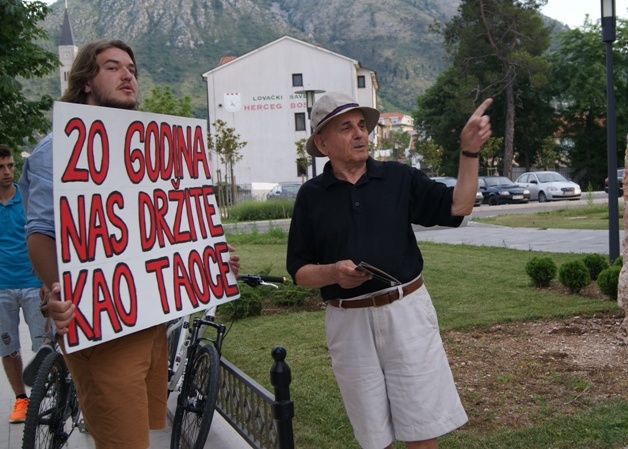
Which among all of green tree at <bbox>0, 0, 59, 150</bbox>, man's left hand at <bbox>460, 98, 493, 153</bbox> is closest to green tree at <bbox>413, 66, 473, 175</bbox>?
green tree at <bbox>0, 0, 59, 150</bbox>

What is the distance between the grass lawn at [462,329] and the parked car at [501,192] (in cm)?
2446

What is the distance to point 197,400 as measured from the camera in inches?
192

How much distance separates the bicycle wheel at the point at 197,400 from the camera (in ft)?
15.4

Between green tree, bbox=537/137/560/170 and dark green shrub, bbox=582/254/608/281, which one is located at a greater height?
green tree, bbox=537/137/560/170

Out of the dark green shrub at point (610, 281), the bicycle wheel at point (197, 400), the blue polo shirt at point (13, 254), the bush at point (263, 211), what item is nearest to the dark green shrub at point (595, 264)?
the dark green shrub at point (610, 281)

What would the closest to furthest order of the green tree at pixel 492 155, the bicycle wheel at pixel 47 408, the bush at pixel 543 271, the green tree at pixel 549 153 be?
the bicycle wheel at pixel 47 408, the bush at pixel 543 271, the green tree at pixel 492 155, the green tree at pixel 549 153

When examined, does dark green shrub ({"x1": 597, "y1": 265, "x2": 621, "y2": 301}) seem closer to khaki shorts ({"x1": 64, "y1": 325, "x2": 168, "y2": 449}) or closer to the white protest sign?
the white protest sign

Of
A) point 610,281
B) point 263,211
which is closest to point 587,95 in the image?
point 263,211

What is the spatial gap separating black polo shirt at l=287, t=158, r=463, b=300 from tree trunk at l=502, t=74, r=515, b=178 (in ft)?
169

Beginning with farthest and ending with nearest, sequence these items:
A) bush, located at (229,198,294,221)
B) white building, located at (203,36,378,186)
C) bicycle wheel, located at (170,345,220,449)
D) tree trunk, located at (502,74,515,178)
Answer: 1. white building, located at (203,36,378,186)
2. tree trunk, located at (502,74,515,178)
3. bush, located at (229,198,294,221)
4. bicycle wheel, located at (170,345,220,449)

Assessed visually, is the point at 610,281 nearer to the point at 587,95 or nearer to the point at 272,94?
the point at 587,95

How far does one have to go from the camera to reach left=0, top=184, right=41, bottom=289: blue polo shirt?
6.08m

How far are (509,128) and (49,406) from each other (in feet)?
171

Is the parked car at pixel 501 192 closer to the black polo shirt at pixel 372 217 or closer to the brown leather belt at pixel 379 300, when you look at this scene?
the black polo shirt at pixel 372 217
